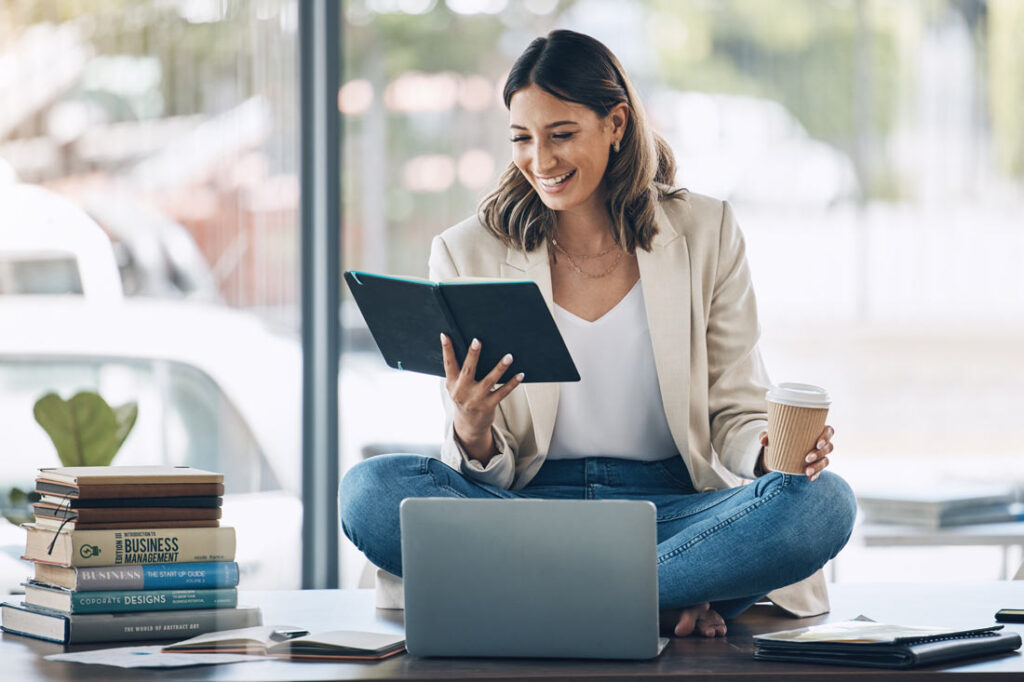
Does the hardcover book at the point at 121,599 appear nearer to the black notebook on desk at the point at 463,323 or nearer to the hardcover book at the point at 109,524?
the hardcover book at the point at 109,524

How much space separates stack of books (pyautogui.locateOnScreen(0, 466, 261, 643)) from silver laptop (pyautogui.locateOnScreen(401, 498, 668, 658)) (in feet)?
1.28

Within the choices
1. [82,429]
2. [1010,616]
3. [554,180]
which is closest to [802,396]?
[1010,616]

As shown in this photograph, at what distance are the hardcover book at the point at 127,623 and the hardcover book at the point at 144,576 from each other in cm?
4

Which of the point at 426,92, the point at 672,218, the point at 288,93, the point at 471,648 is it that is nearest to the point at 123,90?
the point at 288,93

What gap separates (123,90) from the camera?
123 inches

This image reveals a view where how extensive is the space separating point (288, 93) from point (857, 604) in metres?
1.88

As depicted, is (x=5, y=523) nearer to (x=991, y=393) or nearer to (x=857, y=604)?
(x=857, y=604)

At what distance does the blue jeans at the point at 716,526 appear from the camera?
1.89 m

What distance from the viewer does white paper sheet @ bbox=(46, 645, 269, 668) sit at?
167 centimetres

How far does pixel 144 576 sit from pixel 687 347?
944 millimetres

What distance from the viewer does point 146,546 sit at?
190 cm

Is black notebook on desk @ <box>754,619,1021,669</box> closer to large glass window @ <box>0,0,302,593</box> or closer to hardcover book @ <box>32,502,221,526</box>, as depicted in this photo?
hardcover book @ <box>32,502,221,526</box>

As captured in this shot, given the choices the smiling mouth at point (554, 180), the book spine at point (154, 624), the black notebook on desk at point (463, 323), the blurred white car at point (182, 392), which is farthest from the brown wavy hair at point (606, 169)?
the blurred white car at point (182, 392)

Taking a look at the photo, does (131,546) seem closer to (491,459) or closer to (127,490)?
(127,490)
